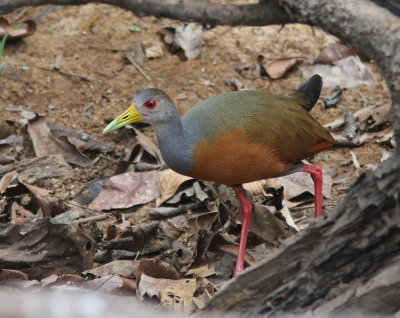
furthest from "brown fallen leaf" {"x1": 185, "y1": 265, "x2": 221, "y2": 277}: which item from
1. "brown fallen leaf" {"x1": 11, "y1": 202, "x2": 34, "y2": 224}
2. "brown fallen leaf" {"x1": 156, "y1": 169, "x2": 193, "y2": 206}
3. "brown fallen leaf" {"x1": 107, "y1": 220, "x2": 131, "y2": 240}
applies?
"brown fallen leaf" {"x1": 11, "y1": 202, "x2": 34, "y2": 224}

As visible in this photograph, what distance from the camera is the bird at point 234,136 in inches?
174

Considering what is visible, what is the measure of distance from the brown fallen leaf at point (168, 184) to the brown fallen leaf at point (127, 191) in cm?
7

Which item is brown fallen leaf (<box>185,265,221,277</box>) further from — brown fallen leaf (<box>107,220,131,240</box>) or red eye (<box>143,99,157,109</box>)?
red eye (<box>143,99,157,109</box>)

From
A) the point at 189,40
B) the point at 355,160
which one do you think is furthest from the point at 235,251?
the point at 189,40

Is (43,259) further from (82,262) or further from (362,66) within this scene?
(362,66)

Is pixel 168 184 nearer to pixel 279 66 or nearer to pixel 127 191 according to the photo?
pixel 127 191

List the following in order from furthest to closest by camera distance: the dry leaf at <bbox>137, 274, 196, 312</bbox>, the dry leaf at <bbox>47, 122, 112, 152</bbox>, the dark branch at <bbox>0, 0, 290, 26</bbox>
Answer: the dry leaf at <bbox>47, 122, 112, 152</bbox>, the dry leaf at <bbox>137, 274, 196, 312</bbox>, the dark branch at <bbox>0, 0, 290, 26</bbox>

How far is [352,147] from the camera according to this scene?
20.1 feet

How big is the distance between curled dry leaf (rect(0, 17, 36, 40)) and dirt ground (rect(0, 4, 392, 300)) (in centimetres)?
14

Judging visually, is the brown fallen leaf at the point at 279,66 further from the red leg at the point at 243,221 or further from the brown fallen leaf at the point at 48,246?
the brown fallen leaf at the point at 48,246

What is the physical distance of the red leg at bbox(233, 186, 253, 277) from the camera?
178 inches

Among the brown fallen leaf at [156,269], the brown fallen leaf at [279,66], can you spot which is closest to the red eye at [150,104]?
the brown fallen leaf at [156,269]

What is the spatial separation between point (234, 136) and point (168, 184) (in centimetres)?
121

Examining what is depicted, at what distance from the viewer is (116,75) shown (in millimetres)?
6977
